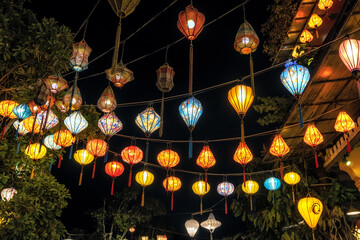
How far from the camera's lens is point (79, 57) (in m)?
4.74

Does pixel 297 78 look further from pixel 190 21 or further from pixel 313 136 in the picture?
pixel 190 21

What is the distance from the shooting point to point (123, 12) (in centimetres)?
294

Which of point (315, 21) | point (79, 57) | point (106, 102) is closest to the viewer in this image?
point (79, 57)

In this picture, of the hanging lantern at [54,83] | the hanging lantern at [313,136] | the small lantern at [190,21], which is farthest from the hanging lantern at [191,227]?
the small lantern at [190,21]

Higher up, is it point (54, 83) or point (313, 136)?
point (54, 83)

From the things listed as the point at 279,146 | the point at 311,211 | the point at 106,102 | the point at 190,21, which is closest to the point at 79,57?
the point at 106,102

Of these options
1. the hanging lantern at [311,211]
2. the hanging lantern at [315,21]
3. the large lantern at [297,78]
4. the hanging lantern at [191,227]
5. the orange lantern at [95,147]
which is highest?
the hanging lantern at [315,21]

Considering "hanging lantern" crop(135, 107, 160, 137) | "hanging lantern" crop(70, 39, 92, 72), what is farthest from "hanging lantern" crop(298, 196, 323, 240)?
"hanging lantern" crop(70, 39, 92, 72)

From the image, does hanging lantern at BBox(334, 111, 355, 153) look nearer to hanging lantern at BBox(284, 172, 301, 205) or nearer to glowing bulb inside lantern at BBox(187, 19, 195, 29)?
hanging lantern at BBox(284, 172, 301, 205)

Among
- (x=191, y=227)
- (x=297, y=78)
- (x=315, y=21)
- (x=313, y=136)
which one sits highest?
(x=315, y=21)

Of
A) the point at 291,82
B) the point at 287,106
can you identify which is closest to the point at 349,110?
the point at 287,106

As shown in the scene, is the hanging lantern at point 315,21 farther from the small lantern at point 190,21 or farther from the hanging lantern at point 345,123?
the small lantern at point 190,21

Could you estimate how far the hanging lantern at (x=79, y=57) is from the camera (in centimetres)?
467

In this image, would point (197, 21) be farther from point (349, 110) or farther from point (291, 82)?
Answer: point (349, 110)
